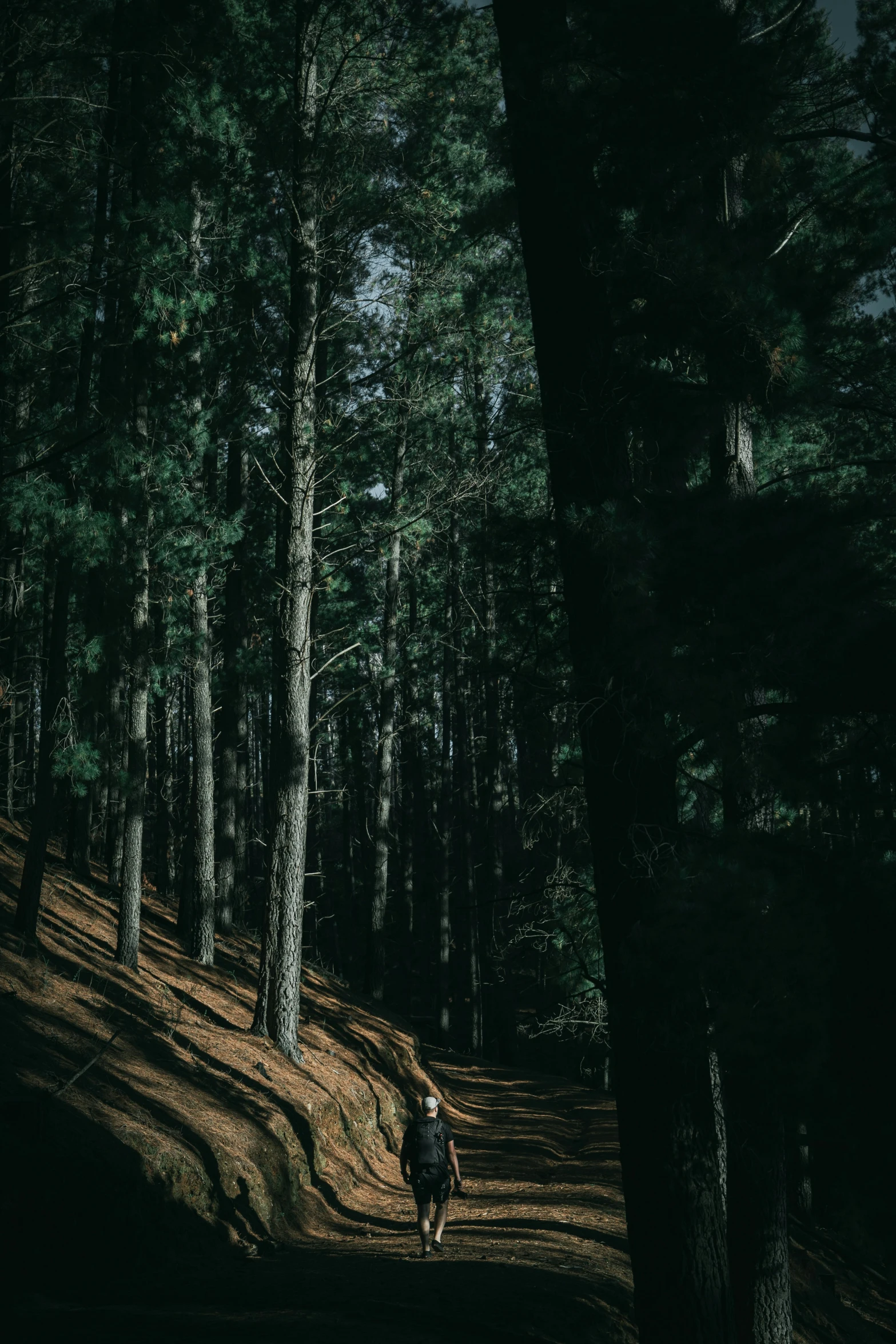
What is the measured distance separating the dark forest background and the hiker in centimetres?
164

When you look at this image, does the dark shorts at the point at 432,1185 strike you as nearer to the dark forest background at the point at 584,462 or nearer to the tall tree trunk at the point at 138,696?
the dark forest background at the point at 584,462

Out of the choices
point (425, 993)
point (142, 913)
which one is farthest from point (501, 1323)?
point (425, 993)

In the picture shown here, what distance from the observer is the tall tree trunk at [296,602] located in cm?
1152

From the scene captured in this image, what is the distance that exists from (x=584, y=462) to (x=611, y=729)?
1.71 m

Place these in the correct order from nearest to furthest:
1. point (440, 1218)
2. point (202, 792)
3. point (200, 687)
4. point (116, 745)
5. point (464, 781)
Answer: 1. point (440, 1218)
2. point (202, 792)
3. point (200, 687)
4. point (116, 745)
5. point (464, 781)

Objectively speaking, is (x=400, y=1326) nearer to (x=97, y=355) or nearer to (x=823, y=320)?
(x=823, y=320)

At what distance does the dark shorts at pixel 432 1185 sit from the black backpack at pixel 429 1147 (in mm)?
57

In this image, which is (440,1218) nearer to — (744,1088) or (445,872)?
(744,1088)

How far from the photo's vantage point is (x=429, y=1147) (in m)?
8.73

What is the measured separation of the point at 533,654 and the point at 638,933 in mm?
2870

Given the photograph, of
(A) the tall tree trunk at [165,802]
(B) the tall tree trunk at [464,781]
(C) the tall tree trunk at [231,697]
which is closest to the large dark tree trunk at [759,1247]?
(C) the tall tree trunk at [231,697]

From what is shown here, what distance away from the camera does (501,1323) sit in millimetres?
6082

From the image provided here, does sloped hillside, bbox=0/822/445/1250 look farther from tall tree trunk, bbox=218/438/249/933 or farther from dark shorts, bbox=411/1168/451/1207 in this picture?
tall tree trunk, bbox=218/438/249/933

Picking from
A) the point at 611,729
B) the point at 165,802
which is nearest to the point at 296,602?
the point at 611,729
